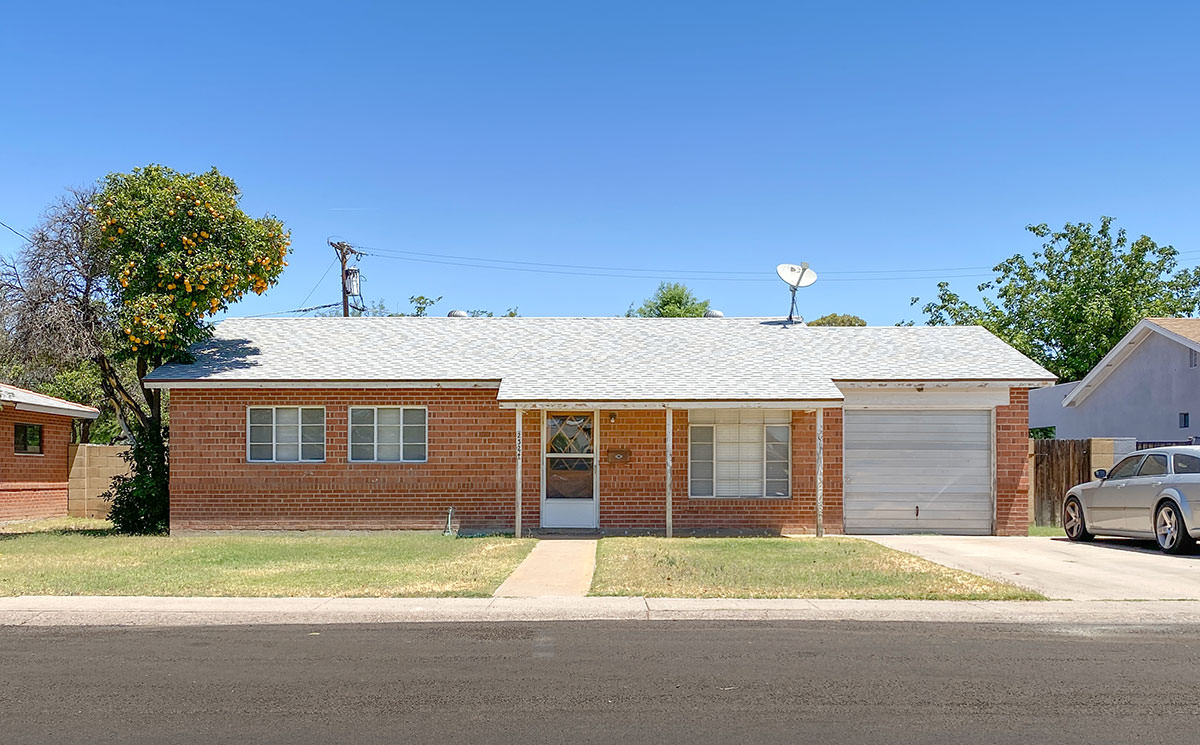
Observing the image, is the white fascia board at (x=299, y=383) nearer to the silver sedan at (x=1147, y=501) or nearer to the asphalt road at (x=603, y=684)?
the asphalt road at (x=603, y=684)

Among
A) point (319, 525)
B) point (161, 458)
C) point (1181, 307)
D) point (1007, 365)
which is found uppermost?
point (1181, 307)

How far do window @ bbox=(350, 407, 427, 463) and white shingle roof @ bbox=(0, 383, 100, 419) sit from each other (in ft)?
26.9

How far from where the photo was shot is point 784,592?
1078cm

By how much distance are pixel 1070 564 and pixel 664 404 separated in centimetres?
644

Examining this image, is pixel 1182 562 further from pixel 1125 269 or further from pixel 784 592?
pixel 1125 269

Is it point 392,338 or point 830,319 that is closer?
point 392,338

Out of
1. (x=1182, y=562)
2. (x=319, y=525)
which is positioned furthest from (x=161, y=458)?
(x=1182, y=562)

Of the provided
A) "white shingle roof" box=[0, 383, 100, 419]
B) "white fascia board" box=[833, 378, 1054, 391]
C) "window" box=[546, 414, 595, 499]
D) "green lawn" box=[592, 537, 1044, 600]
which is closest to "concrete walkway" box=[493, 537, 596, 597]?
"green lawn" box=[592, 537, 1044, 600]

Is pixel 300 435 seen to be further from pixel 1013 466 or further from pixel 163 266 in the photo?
pixel 1013 466

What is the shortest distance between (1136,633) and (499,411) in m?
11.2

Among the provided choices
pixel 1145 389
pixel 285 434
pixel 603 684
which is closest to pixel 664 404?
pixel 285 434

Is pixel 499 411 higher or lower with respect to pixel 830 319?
lower

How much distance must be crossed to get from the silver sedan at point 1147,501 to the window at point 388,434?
436 inches

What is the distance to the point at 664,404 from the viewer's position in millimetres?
16766
